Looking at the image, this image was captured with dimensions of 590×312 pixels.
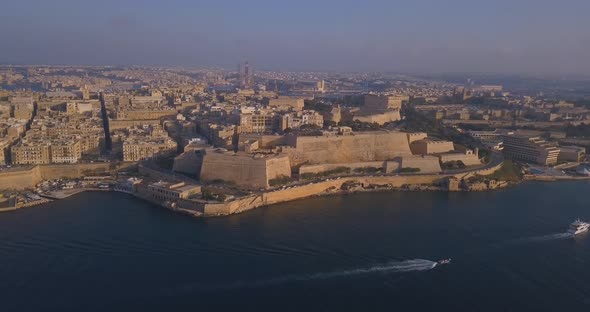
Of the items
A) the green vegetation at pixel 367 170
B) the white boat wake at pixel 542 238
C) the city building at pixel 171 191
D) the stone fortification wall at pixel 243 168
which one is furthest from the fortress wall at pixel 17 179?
the white boat wake at pixel 542 238

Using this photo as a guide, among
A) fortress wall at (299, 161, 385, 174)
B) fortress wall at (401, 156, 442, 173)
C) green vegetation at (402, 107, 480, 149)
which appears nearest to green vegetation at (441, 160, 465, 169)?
fortress wall at (401, 156, 442, 173)

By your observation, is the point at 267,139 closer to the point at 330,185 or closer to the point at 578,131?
the point at 330,185

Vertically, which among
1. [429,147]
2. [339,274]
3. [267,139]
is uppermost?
[267,139]

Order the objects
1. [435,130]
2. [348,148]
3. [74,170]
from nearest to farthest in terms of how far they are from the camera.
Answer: [74,170], [348,148], [435,130]

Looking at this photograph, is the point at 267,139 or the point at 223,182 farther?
the point at 267,139

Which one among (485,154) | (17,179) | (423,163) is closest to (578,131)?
(485,154)

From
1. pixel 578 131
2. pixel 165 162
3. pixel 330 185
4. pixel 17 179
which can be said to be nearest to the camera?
pixel 17 179

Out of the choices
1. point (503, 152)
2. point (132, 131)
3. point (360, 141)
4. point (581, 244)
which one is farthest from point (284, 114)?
point (581, 244)
